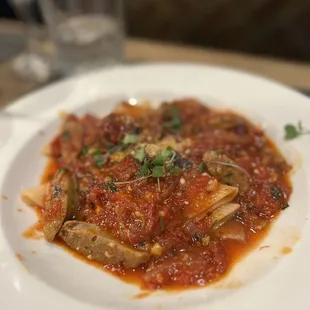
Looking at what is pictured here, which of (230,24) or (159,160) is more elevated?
(230,24)

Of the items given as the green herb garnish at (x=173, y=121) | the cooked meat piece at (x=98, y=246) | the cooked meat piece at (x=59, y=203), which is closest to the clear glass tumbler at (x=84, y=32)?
the green herb garnish at (x=173, y=121)

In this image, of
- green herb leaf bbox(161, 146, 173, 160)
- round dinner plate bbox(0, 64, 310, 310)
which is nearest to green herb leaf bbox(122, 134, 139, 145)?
green herb leaf bbox(161, 146, 173, 160)

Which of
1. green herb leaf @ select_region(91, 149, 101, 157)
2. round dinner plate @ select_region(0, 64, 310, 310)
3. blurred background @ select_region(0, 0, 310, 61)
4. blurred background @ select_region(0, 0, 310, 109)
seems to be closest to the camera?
round dinner plate @ select_region(0, 64, 310, 310)

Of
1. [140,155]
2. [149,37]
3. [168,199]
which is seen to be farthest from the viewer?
[149,37]

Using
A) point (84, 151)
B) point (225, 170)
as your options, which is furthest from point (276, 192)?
point (84, 151)

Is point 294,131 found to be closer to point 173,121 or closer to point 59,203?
point 173,121

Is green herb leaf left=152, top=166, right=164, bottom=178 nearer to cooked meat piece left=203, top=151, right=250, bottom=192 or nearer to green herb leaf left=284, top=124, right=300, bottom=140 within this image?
cooked meat piece left=203, top=151, right=250, bottom=192

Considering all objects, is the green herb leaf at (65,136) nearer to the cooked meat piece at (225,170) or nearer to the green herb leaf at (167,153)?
the green herb leaf at (167,153)

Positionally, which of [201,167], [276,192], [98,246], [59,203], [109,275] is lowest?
[109,275]
